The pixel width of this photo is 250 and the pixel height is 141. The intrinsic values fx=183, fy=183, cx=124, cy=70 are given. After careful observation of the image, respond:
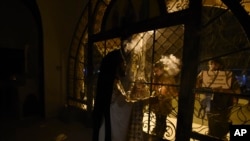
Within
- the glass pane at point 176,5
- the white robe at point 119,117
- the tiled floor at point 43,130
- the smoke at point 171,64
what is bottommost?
the tiled floor at point 43,130

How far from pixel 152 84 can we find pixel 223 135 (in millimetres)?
712

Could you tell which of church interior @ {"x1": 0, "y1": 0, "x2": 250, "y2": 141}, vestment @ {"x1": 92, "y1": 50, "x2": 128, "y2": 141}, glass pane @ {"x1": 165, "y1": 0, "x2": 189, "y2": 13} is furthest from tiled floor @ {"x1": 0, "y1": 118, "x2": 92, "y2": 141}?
glass pane @ {"x1": 165, "y1": 0, "x2": 189, "y2": 13}

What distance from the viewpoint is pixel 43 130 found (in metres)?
3.06

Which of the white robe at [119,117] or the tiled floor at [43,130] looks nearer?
the white robe at [119,117]

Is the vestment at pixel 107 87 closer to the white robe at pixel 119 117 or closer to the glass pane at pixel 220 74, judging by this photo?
the white robe at pixel 119 117

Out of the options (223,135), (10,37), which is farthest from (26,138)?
(10,37)

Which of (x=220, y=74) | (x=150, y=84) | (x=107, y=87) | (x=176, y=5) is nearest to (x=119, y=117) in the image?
(x=107, y=87)

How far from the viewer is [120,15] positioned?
2516 mm

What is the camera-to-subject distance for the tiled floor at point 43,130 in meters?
2.72

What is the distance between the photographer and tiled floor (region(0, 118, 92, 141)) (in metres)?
2.72

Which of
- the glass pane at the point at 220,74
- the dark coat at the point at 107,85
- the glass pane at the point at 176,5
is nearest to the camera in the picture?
the glass pane at the point at 220,74

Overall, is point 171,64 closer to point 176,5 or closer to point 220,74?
point 220,74

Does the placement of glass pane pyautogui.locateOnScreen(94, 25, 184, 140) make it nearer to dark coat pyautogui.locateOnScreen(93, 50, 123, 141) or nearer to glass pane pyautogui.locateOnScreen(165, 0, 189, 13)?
dark coat pyautogui.locateOnScreen(93, 50, 123, 141)

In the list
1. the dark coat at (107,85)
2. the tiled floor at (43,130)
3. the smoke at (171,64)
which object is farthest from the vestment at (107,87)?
the tiled floor at (43,130)
